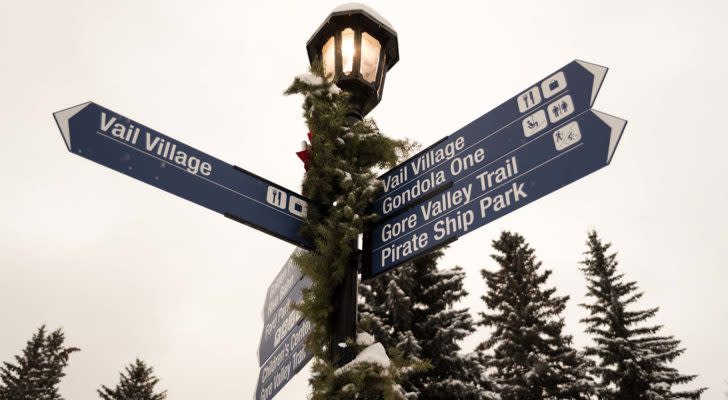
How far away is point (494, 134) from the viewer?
344cm

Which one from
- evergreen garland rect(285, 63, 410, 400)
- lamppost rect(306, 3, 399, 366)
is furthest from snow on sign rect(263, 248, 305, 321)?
lamppost rect(306, 3, 399, 366)

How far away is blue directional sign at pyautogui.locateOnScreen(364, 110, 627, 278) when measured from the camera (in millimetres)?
2895

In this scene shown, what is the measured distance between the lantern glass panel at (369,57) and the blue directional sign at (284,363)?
2.22 metres

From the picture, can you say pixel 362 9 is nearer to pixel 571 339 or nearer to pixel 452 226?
pixel 452 226

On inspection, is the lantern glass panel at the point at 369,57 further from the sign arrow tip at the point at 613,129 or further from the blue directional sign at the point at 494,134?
the sign arrow tip at the point at 613,129

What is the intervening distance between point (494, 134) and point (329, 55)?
187 centimetres

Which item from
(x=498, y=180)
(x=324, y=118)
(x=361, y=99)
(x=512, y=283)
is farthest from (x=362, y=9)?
(x=512, y=283)

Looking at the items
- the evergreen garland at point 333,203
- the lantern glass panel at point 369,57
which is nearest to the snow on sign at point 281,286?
the evergreen garland at point 333,203

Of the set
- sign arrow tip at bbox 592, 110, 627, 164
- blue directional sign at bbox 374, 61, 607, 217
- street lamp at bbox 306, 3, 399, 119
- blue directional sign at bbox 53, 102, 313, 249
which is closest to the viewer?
sign arrow tip at bbox 592, 110, 627, 164

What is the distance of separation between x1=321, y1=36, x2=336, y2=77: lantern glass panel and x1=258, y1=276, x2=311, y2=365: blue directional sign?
1.92 meters

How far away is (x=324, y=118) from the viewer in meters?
3.95

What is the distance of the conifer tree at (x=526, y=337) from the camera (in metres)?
23.4

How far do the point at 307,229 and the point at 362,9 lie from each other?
6.76 feet

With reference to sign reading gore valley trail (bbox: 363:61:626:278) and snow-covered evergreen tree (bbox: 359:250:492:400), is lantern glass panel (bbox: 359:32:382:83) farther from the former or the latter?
snow-covered evergreen tree (bbox: 359:250:492:400)
